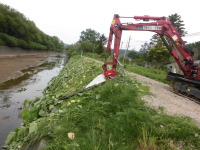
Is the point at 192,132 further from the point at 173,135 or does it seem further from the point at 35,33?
the point at 35,33

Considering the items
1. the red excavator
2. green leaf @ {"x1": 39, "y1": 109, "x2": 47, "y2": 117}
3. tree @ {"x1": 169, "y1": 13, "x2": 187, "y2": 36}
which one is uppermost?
tree @ {"x1": 169, "y1": 13, "x2": 187, "y2": 36}

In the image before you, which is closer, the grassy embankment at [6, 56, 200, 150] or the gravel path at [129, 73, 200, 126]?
the grassy embankment at [6, 56, 200, 150]

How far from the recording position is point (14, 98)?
302 inches

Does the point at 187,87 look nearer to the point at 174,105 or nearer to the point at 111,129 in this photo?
the point at 174,105

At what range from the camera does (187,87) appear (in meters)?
7.02

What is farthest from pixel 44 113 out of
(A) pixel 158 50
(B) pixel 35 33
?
(B) pixel 35 33

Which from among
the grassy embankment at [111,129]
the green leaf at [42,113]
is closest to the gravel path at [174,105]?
the grassy embankment at [111,129]

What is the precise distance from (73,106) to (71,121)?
800 millimetres

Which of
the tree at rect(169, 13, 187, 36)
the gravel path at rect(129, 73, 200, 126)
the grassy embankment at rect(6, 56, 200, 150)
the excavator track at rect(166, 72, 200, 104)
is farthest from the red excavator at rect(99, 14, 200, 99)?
the tree at rect(169, 13, 187, 36)

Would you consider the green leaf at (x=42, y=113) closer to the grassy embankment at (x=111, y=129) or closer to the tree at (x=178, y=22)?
the grassy embankment at (x=111, y=129)

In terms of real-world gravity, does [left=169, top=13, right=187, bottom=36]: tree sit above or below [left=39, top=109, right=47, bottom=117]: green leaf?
above

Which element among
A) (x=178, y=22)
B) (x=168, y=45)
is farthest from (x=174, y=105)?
(x=178, y=22)

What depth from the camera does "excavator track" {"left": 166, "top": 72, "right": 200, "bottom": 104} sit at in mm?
6645

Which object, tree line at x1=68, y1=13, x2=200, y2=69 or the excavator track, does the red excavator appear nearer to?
the excavator track
